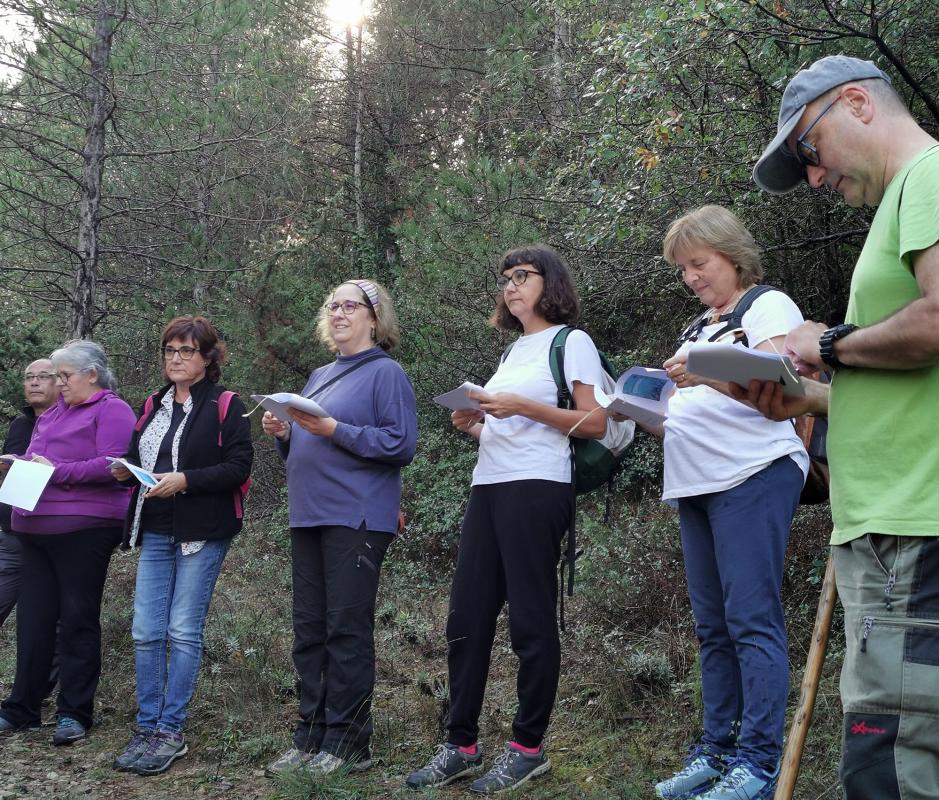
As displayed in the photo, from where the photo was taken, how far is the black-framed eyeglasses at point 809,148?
230 centimetres

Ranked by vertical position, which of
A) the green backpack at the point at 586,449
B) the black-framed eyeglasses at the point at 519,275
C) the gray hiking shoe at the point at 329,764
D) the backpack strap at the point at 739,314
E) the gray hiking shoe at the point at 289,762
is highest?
the black-framed eyeglasses at the point at 519,275

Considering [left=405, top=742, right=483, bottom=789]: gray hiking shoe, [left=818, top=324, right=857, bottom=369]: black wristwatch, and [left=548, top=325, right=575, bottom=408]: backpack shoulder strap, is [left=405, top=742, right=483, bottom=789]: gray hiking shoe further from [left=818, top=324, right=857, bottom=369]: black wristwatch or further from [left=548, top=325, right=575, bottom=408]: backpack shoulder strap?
[left=818, top=324, right=857, bottom=369]: black wristwatch

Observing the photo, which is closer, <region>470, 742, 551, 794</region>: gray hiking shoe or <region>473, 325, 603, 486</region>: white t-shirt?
<region>470, 742, 551, 794</region>: gray hiking shoe

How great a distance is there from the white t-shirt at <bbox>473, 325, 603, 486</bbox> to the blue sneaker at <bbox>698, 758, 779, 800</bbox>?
1.30m

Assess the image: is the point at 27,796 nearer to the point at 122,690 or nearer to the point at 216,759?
the point at 216,759

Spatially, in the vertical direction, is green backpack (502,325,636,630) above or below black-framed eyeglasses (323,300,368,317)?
below

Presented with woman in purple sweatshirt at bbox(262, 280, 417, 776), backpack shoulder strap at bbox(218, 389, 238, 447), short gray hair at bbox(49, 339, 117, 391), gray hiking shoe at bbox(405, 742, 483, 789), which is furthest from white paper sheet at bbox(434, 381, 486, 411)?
short gray hair at bbox(49, 339, 117, 391)

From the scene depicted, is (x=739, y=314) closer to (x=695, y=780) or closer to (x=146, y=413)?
(x=695, y=780)

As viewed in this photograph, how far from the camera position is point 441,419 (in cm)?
1030

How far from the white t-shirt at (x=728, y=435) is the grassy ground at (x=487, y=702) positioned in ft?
4.24

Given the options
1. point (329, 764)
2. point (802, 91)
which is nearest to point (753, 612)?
point (802, 91)

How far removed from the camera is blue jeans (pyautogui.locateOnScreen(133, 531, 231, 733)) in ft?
16.2

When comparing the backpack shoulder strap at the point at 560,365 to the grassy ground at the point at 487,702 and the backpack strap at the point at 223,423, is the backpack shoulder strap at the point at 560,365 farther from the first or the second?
the backpack strap at the point at 223,423

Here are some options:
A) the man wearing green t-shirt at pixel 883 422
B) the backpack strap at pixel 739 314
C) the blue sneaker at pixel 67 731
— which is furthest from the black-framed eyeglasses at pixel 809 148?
the blue sneaker at pixel 67 731
